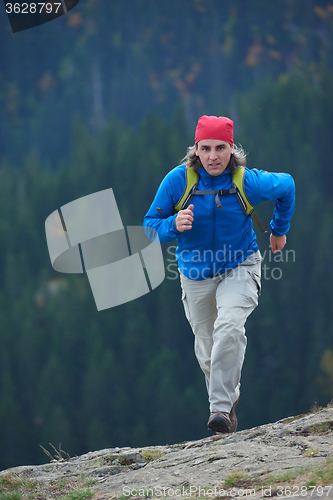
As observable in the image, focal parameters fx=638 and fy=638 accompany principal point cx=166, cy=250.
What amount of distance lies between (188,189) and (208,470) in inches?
75.4

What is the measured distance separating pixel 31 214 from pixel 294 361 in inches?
1010

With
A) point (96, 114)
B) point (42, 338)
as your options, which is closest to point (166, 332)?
point (42, 338)

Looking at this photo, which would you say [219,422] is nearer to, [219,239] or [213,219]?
[219,239]

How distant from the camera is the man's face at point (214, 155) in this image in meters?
4.52

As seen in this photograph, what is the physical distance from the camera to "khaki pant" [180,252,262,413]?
445 cm

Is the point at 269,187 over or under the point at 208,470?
over

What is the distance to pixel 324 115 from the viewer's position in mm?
58812

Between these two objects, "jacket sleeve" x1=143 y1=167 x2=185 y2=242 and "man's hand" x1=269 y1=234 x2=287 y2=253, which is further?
"man's hand" x1=269 y1=234 x2=287 y2=253

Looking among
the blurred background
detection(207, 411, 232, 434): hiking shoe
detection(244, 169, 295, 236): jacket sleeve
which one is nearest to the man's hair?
detection(244, 169, 295, 236): jacket sleeve

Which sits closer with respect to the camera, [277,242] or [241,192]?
[241,192]

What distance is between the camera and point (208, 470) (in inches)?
143
